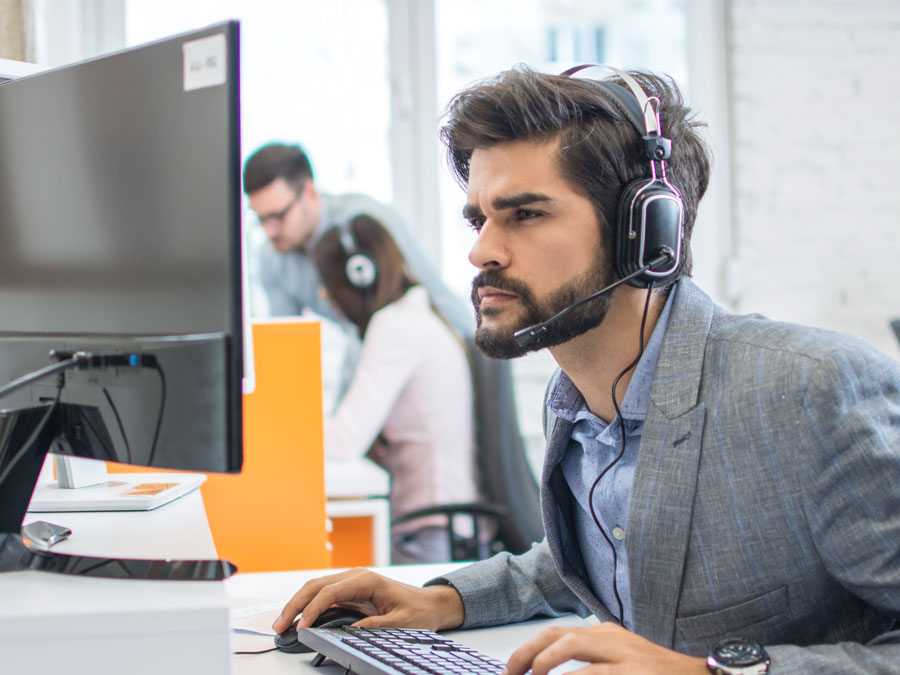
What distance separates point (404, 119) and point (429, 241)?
16.1 inches

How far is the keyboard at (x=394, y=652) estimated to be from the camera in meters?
0.67

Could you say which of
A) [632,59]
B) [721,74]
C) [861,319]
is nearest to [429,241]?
[632,59]

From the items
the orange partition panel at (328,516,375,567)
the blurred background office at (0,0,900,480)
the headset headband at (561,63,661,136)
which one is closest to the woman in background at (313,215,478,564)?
the blurred background office at (0,0,900,480)

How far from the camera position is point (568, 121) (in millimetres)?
958

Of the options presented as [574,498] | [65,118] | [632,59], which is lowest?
[574,498]

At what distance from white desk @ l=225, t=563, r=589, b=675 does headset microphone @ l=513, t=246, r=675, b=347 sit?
31 cm

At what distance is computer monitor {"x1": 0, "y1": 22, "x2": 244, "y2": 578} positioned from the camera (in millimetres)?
601

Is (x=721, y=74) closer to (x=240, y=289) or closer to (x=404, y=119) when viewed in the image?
(x=404, y=119)

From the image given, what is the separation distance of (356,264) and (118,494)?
5.93ft

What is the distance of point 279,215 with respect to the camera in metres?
2.66

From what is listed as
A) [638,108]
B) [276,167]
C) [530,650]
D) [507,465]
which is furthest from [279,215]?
[530,650]

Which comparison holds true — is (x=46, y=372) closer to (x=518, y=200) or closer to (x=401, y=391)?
(x=518, y=200)

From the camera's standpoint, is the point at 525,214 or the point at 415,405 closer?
the point at 525,214

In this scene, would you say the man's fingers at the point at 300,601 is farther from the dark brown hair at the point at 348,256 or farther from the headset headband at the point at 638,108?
the dark brown hair at the point at 348,256
